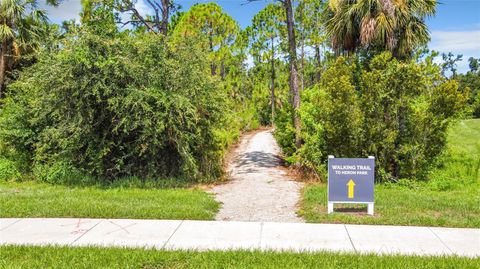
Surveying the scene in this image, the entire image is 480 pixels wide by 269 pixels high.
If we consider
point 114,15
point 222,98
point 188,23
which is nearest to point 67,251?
point 222,98

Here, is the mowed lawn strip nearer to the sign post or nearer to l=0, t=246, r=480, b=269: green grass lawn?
l=0, t=246, r=480, b=269: green grass lawn

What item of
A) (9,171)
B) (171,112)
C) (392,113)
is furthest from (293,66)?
(9,171)

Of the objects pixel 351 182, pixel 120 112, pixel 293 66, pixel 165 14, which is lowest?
pixel 351 182

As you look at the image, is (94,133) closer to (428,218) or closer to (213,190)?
(213,190)

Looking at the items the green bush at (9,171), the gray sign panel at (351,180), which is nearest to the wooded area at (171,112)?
the green bush at (9,171)

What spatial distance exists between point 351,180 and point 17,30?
15.3 metres

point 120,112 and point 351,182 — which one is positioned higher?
point 120,112

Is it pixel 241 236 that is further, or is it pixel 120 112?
pixel 120 112

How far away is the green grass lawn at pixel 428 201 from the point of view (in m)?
7.32

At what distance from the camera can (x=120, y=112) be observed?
34.6 ft

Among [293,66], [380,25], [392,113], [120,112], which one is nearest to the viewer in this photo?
[120,112]

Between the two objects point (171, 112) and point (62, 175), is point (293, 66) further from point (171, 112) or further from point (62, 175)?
point (62, 175)

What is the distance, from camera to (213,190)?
1056 cm

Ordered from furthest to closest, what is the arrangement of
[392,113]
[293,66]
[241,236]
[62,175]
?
[293,66] → [62,175] → [392,113] → [241,236]
